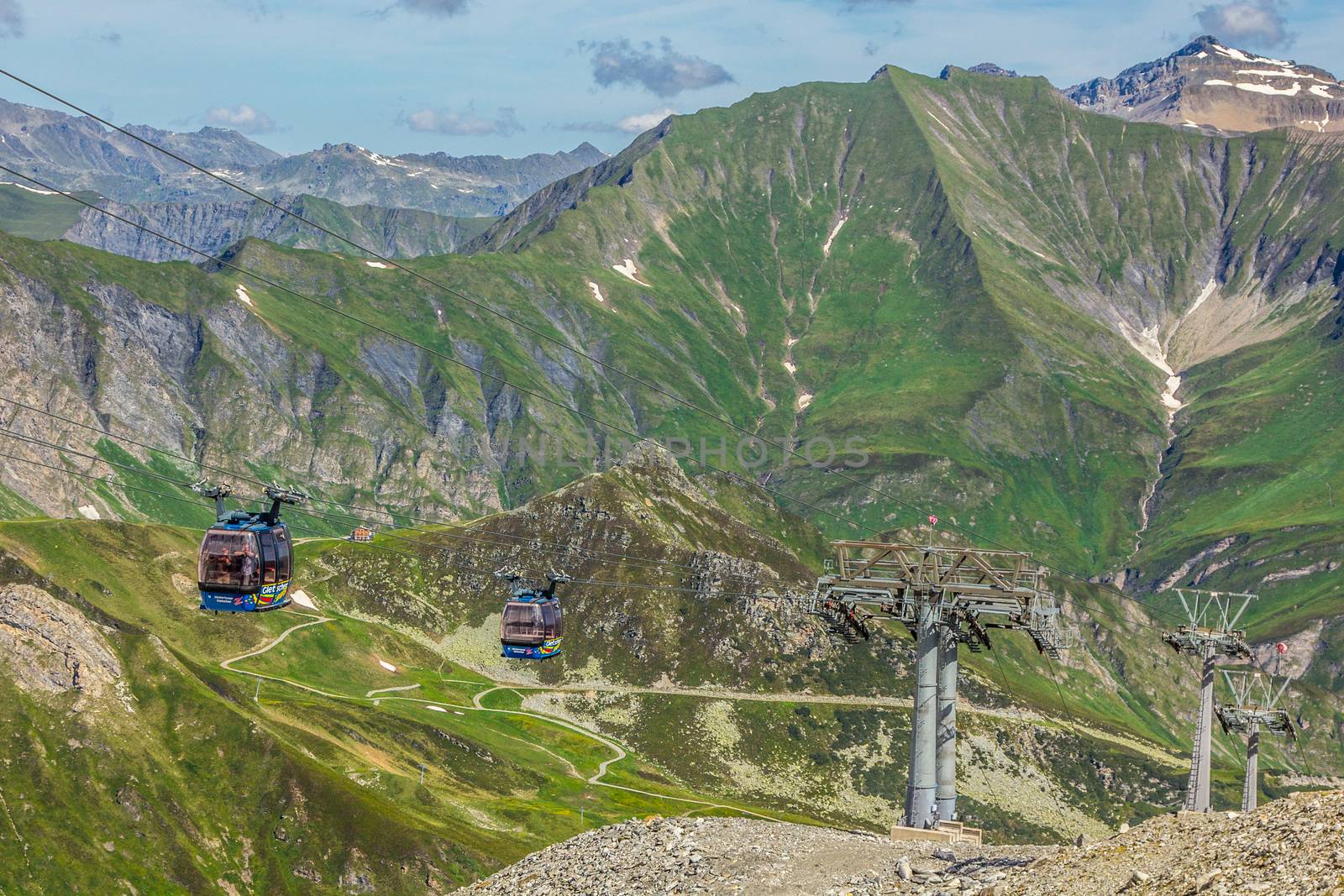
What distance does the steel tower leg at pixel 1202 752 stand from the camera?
8512cm

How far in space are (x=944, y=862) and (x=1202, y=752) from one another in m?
36.4

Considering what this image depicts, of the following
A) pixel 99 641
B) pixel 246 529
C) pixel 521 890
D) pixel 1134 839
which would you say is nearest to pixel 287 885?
pixel 99 641

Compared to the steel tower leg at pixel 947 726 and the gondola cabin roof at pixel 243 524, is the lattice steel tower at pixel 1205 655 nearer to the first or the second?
the steel tower leg at pixel 947 726

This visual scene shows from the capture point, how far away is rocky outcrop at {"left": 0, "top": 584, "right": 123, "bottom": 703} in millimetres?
186875

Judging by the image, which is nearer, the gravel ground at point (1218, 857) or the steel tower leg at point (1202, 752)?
the gravel ground at point (1218, 857)

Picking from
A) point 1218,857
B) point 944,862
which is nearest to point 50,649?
point 944,862

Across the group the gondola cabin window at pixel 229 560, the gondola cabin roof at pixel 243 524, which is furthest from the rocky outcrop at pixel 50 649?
the gondola cabin window at pixel 229 560

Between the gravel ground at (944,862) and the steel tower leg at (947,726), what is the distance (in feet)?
25.3

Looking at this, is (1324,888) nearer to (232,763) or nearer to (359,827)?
(359,827)

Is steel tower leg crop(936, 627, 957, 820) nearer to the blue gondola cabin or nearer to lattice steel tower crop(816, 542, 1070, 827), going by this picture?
lattice steel tower crop(816, 542, 1070, 827)

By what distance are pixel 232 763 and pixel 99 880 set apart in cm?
2769

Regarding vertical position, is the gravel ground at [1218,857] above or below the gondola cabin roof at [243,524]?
below

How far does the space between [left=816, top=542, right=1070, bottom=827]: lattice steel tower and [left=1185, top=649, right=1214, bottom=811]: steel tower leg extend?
1723cm

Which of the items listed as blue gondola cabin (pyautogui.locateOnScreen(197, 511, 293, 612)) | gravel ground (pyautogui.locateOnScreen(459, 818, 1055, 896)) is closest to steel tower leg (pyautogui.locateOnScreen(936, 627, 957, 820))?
gravel ground (pyautogui.locateOnScreen(459, 818, 1055, 896))
